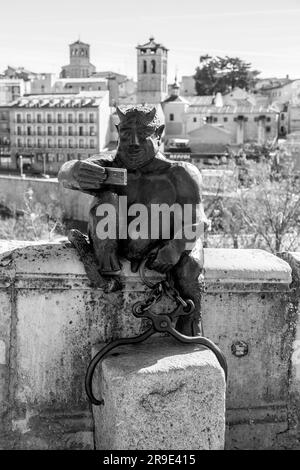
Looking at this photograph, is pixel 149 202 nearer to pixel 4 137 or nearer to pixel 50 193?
pixel 50 193

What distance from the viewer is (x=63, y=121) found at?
5641 cm

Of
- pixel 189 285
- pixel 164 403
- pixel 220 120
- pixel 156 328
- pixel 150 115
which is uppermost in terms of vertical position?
pixel 150 115

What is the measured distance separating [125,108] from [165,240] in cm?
72

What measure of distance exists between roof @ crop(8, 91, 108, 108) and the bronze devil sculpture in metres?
52.2

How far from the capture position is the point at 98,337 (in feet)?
11.0

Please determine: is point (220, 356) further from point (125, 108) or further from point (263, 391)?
point (125, 108)

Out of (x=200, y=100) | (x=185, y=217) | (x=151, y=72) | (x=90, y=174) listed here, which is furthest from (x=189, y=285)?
(x=151, y=72)

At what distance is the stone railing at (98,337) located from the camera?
3.24 meters

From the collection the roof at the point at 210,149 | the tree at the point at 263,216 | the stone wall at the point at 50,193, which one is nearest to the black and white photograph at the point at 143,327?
the tree at the point at 263,216

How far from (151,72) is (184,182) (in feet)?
229

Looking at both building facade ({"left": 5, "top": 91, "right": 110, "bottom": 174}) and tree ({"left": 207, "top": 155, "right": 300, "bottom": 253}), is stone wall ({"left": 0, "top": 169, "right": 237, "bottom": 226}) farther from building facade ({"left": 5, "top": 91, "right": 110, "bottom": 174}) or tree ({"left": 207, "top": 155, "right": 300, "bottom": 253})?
building facade ({"left": 5, "top": 91, "right": 110, "bottom": 174})

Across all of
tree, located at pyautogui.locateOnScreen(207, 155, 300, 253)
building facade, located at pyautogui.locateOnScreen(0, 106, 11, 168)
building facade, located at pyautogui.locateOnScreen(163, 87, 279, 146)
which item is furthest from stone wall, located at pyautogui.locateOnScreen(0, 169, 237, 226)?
building facade, located at pyautogui.locateOnScreen(163, 87, 279, 146)

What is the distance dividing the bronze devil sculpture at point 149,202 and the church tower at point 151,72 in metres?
67.9

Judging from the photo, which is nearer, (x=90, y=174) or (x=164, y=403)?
(x=164, y=403)
